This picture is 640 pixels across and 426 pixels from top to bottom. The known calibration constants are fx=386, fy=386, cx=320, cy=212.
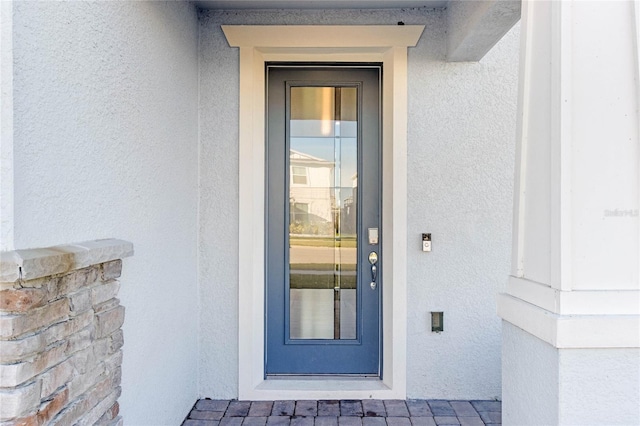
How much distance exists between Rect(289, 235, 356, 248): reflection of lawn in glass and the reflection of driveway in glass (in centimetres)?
3

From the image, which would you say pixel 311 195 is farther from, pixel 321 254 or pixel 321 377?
pixel 321 377

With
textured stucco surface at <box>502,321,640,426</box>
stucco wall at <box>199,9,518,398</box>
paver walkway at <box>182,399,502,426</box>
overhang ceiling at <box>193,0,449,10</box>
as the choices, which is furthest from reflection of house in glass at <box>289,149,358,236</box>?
textured stucco surface at <box>502,321,640,426</box>

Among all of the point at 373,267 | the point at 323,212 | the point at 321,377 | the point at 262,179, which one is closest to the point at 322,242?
the point at 323,212

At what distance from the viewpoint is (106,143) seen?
1.78 metres

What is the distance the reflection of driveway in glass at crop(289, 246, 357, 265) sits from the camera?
3193 mm

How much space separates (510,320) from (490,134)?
1.71 metres

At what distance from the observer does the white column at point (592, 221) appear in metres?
1.46

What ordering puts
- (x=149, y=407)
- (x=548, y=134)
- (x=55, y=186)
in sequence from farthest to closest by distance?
(x=149, y=407)
(x=548, y=134)
(x=55, y=186)

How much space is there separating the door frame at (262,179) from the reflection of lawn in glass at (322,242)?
0.27 m

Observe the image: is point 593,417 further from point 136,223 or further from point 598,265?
point 136,223

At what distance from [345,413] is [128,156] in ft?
7.43

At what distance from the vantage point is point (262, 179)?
3084 millimetres

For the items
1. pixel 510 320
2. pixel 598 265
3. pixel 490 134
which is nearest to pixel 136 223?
pixel 510 320

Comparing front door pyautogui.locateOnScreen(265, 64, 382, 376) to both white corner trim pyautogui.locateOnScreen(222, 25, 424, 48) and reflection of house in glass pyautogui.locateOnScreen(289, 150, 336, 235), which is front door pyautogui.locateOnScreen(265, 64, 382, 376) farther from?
white corner trim pyautogui.locateOnScreen(222, 25, 424, 48)
